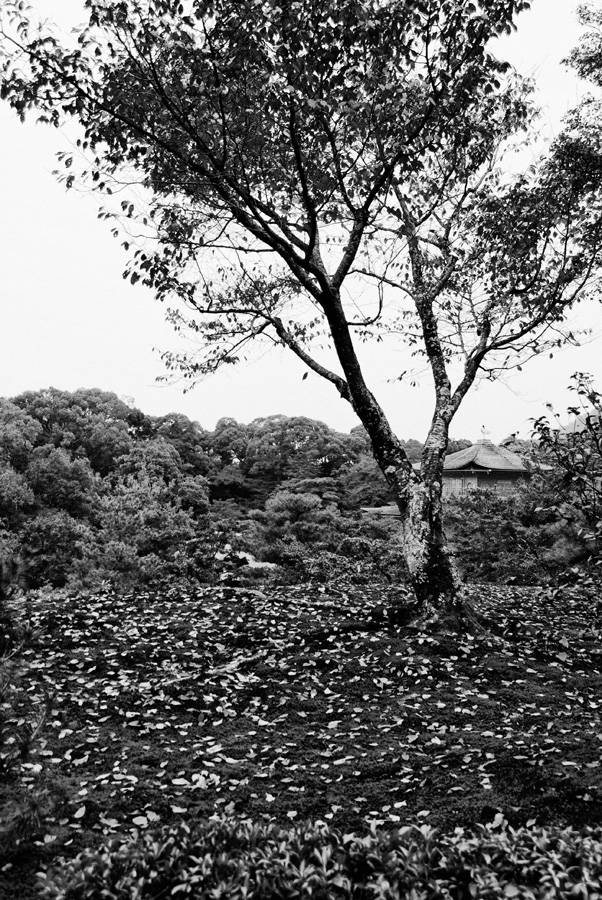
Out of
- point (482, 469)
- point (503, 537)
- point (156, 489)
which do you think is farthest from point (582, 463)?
point (482, 469)

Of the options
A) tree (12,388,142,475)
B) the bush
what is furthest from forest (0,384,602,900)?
tree (12,388,142,475)

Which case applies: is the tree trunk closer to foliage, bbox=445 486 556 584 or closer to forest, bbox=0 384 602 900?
forest, bbox=0 384 602 900

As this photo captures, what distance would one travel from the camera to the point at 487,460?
27828 millimetres

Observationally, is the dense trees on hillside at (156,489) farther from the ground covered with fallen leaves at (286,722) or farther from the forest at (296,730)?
the ground covered with fallen leaves at (286,722)

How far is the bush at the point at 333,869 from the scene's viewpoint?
6.89 feet

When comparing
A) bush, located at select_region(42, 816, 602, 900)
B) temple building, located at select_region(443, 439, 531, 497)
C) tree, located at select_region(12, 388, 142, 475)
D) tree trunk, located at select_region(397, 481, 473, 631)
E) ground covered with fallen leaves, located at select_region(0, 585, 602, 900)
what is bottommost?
ground covered with fallen leaves, located at select_region(0, 585, 602, 900)

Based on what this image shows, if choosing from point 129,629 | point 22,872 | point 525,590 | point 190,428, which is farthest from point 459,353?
point 190,428

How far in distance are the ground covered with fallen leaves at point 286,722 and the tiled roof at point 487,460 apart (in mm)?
20666

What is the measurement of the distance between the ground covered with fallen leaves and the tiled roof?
20666 mm

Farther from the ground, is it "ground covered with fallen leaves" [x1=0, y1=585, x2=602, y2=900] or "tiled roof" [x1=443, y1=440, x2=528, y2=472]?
"tiled roof" [x1=443, y1=440, x2=528, y2=472]

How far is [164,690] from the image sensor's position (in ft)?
16.9

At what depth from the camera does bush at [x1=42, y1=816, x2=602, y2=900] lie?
2.10 meters

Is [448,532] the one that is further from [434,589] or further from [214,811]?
[214,811]

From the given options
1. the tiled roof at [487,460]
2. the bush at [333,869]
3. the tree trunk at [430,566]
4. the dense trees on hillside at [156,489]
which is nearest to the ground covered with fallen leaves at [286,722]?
the tree trunk at [430,566]
